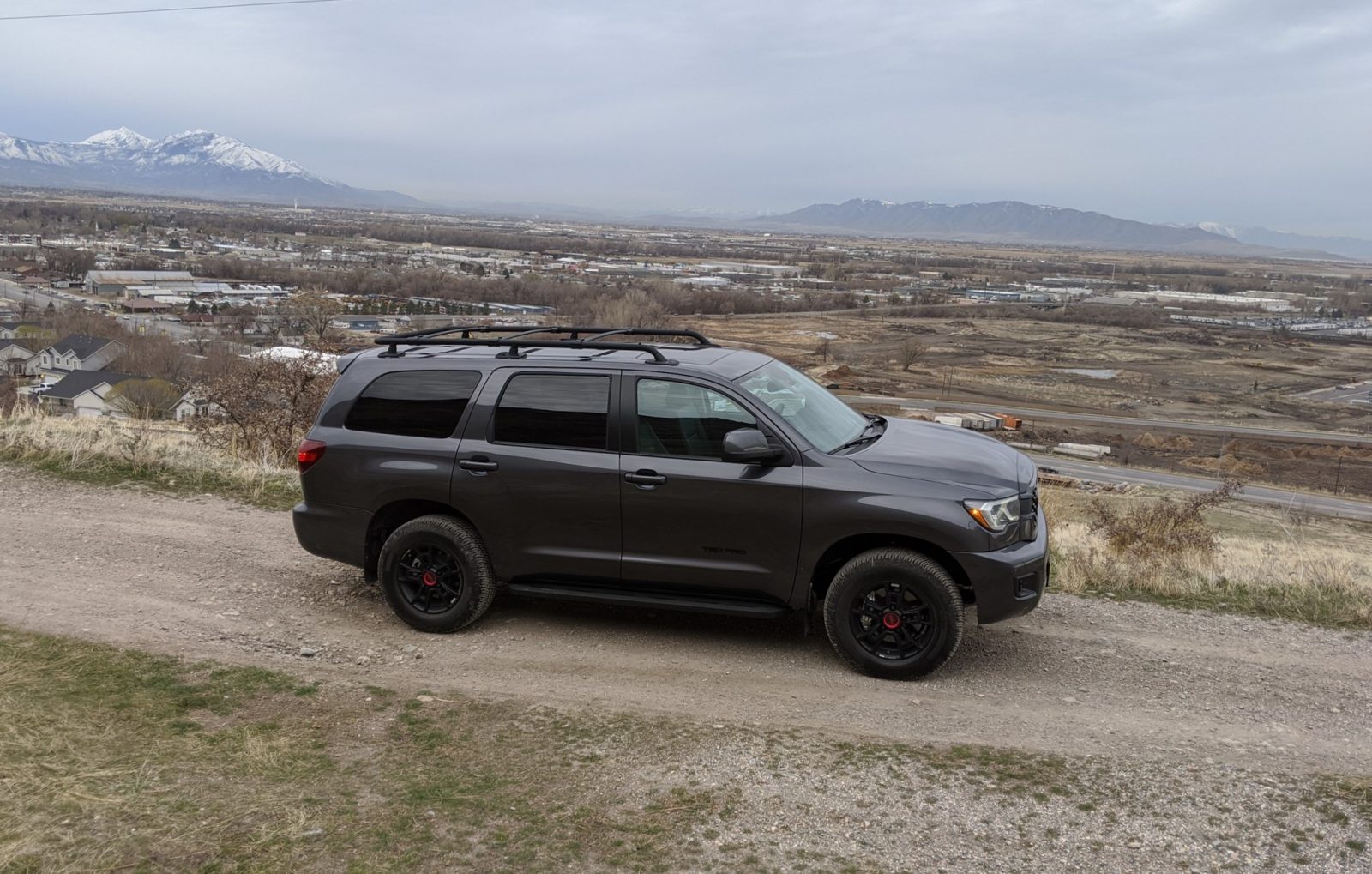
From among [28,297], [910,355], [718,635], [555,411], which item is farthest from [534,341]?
[28,297]

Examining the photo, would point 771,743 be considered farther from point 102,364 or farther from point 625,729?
point 102,364

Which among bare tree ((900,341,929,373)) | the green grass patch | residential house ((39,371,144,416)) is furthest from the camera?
bare tree ((900,341,929,373))

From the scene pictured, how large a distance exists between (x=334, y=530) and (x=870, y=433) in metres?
3.39

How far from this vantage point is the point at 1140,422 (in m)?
50.8

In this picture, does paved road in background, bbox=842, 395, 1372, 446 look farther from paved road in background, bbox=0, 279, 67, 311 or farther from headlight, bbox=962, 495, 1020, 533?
paved road in background, bbox=0, 279, 67, 311

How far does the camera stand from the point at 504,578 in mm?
6258

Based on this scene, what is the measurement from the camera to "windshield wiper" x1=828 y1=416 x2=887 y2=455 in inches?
233

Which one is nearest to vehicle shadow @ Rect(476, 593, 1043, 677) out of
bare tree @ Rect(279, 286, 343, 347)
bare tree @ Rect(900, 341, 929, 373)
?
bare tree @ Rect(279, 286, 343, 347)

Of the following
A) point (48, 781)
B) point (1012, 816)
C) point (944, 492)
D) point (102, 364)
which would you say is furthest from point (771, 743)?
point (102, 364)

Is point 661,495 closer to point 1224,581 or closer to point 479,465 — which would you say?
point 479,465

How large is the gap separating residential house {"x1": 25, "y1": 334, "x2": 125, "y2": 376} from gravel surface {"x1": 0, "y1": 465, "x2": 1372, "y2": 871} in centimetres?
4007

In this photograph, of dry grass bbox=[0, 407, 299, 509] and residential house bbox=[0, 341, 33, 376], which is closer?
dry grass bbox=[0, 407, 299, 509]

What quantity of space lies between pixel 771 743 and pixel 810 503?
1374mm

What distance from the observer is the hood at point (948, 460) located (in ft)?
18.3
